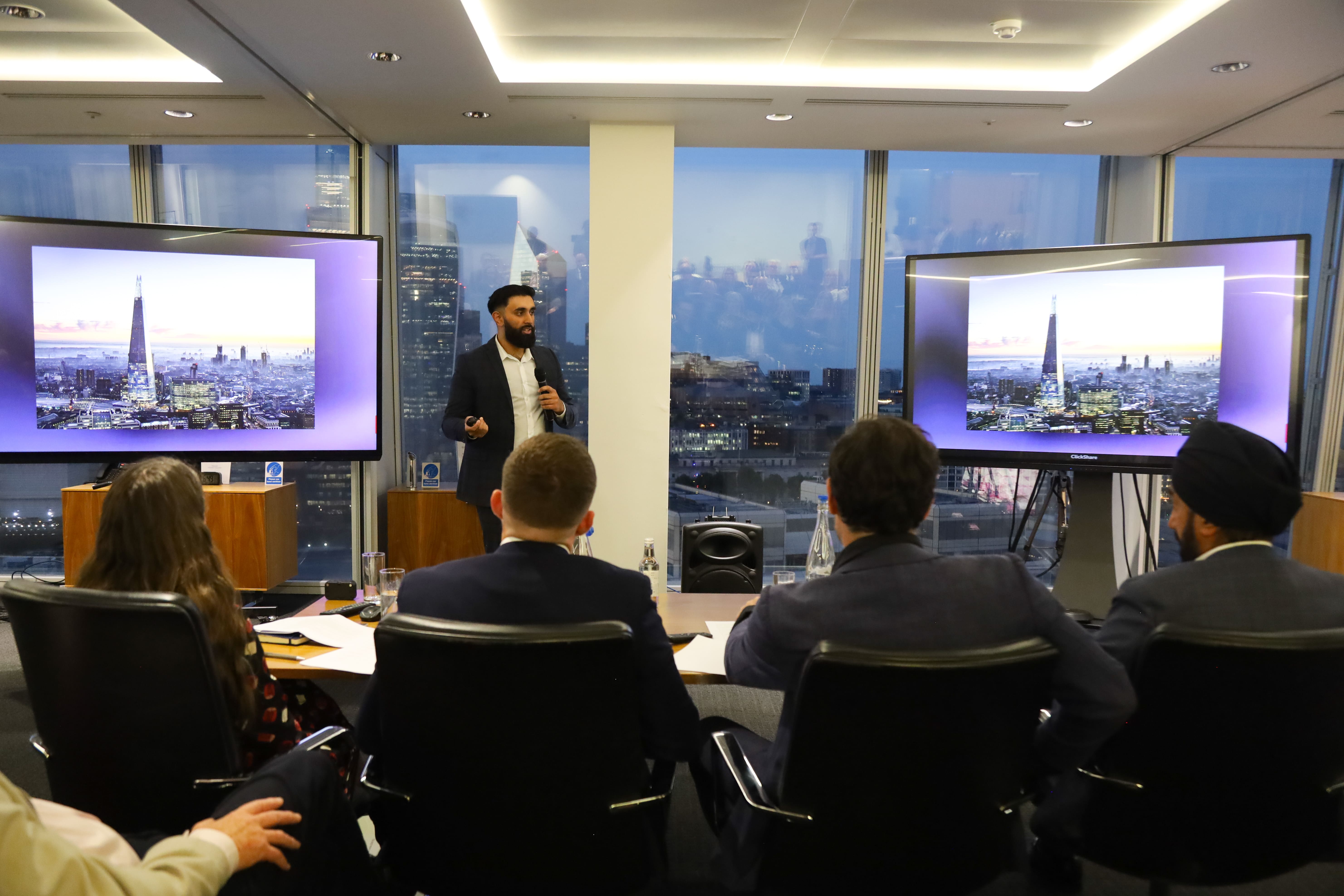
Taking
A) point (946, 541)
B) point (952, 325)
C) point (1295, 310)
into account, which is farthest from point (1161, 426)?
point (946, 541)

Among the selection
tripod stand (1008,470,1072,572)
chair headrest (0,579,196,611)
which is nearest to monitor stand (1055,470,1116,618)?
tripod stand (1008,470,1072,572)

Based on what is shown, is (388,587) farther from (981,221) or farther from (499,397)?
(981,221)

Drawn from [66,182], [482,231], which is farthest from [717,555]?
[66,182]

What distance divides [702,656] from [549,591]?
0.68 m

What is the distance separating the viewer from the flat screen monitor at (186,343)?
3875 mm

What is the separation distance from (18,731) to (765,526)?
13.2 ft

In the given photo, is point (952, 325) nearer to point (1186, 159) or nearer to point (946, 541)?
point (946, 541)

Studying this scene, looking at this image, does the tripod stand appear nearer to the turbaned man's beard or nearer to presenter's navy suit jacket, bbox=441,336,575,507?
the turbaned man's beard

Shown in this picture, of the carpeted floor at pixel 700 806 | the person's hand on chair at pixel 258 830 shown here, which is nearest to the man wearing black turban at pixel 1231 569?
the carpeted floor at pixel 700 806

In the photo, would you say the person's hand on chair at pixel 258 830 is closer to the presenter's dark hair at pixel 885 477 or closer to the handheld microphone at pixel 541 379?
the presenter's dark hair at pixel 885 477

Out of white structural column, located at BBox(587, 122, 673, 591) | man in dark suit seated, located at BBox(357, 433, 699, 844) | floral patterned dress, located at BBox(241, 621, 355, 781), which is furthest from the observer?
white structural column, located at BBox(587, 122, 673, 591)

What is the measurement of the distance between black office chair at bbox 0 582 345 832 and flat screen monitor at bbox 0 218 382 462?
274cm

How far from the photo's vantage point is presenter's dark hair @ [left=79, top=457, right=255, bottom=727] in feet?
5.27

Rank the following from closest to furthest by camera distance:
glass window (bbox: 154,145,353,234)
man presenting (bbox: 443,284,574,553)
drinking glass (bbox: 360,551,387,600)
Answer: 1. drinking glass (bbox: 360,551,387,600)
2. man presenting (bbox: 443,284,574,553)
3. glass window (bbox: 154,145,353,234)
